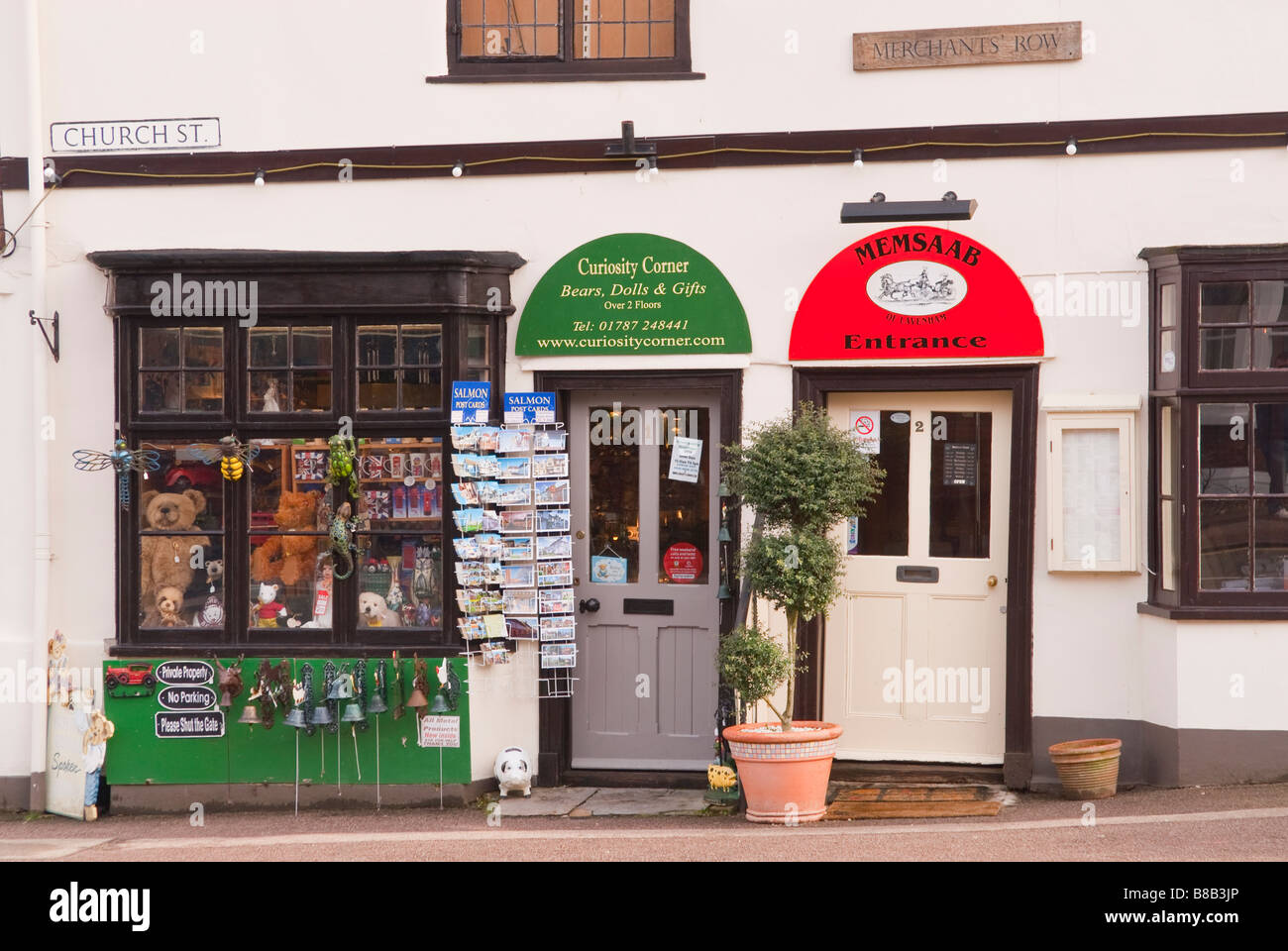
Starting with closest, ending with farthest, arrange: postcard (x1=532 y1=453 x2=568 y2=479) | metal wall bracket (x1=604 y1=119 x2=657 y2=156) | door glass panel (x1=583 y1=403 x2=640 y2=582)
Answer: metal wall bracket (x1=604 y1=119 x2=657 y2=156)
postcard (x1=532 y1=453 x2=568 y2=479)
door glass panel (x1=583 y1=403 x2=640 y2=582)

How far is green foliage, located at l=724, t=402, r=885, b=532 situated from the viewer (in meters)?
7.67

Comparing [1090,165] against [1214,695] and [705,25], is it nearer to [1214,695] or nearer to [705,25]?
[705,25]

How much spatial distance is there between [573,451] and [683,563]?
95 cm

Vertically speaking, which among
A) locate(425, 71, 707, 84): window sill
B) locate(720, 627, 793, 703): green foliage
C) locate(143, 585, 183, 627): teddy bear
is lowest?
locate(720, 627, 793, 703): green foliage

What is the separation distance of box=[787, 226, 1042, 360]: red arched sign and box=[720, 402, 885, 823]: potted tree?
821 mm

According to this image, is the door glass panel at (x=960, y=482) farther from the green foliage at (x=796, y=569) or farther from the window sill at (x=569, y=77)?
the window sill at (x=569, y=77)

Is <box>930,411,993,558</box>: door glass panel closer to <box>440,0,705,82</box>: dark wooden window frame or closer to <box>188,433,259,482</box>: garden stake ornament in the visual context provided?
<box>440,0,705,82</box>: dark wooden window frame

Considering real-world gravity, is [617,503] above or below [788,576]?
above

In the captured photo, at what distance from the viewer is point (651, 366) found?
28.5 ft

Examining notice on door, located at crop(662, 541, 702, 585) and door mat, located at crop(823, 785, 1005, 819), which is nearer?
door mat, located at crop(823, 785, 1005, 819)

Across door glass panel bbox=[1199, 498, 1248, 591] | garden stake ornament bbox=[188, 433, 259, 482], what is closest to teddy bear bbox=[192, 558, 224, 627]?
garden stake ornament bbox=[188, 433, 259, 482]

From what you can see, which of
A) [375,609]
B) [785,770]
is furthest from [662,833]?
[375,609]

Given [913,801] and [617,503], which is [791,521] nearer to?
[617,503]

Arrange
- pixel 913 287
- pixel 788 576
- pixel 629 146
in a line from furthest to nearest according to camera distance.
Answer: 1. pixel 629 146
2. pixel 913 287
3. pixel 788 576
